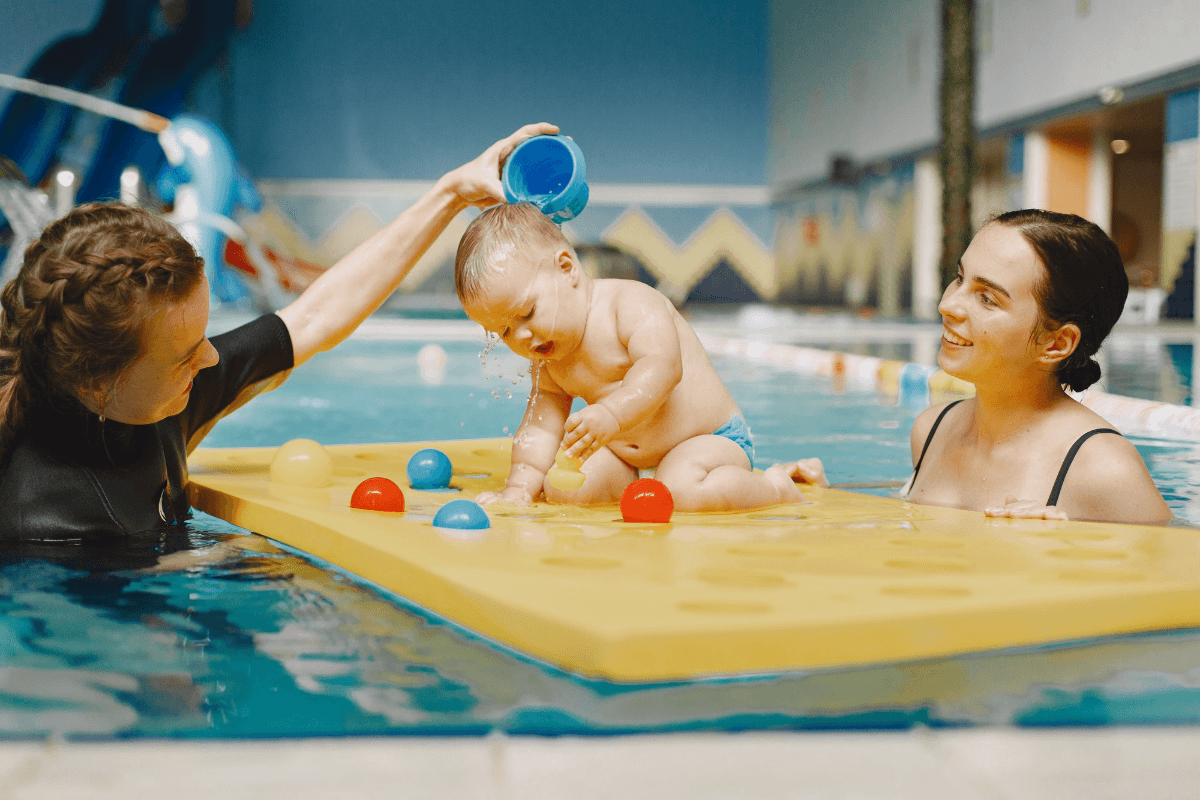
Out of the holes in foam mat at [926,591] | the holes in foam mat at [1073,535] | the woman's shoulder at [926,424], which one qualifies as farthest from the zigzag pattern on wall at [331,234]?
the holes in foam mat at [926,591]

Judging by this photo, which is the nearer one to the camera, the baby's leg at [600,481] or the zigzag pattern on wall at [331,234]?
the baby's leg at [600,481]

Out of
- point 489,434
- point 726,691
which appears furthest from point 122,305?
point 489,434

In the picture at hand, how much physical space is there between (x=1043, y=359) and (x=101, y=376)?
176 cm

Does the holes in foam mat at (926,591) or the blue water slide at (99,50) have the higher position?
the blue water slide at (99,50)

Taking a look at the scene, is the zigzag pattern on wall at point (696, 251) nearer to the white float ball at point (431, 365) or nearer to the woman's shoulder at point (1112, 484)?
the white float ball at point (431, 365)

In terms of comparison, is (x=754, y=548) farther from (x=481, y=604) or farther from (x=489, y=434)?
(x=489, y=434)

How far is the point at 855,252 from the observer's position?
741 inches

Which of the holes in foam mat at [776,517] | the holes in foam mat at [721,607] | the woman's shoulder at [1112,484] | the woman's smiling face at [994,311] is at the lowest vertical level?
the holes in foam mat at [776,517]

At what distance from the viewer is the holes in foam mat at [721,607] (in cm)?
137

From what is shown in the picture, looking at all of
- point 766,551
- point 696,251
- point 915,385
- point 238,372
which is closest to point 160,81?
point 696,251

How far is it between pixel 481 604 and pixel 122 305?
862mm

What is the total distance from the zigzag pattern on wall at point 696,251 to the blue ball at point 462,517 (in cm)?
1947

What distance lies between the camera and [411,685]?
1.36 meters

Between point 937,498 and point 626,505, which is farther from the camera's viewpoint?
point 937,498
